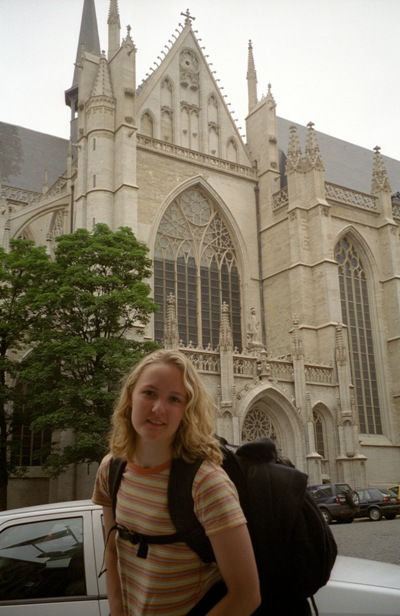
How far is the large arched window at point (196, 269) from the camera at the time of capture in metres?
24.5

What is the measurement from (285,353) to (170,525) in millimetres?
23668

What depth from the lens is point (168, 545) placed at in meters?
1.77

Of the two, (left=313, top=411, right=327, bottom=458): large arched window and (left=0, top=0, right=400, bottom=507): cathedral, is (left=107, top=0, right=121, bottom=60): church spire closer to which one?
(left=0, top=0, right=400, bottom=507): cathedral

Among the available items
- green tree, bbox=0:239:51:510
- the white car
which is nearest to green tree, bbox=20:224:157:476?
green tree, bbox=0:239:51:510

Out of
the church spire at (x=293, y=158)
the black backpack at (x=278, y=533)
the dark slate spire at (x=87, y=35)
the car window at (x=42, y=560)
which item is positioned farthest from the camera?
the dark slate spire at (x=87, y=35)

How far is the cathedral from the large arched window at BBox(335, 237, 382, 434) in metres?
0.07

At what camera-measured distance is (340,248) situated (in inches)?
1122

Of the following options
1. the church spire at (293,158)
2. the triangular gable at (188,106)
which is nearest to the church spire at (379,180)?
the church spire at (293,158)

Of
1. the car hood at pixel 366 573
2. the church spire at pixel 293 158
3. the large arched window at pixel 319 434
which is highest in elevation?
the church spire at pixel 293 158

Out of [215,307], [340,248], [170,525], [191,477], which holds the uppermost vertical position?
[340,248]

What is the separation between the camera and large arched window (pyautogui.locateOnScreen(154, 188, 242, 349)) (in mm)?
24516

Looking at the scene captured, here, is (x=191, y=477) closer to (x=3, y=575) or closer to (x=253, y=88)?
(x=3, y=575)

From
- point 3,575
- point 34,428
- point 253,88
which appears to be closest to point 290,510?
point 3,575

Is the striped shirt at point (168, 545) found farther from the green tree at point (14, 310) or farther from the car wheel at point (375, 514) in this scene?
the car wheel at point (375, 514)
